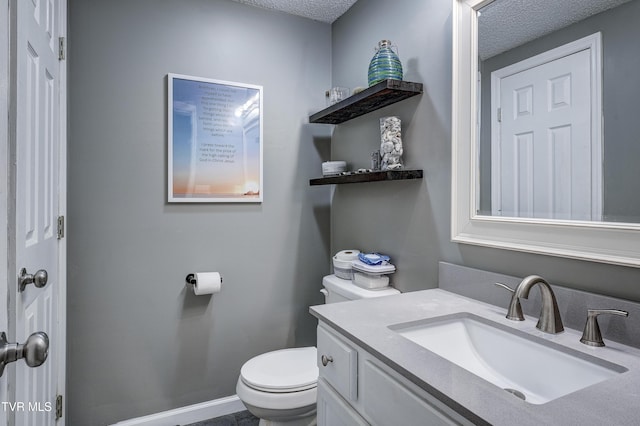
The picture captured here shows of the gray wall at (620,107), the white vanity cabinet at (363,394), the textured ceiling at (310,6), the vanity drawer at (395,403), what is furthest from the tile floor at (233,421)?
the textured ceiling at (310,6)

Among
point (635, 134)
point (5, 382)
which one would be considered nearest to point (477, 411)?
point (635, 134)

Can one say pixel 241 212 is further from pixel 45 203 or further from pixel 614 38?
pixel 614 38

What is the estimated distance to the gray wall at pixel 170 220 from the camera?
176cm

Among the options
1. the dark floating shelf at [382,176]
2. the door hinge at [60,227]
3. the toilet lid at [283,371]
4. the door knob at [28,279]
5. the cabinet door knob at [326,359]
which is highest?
the dark floating shelf at [382,176]

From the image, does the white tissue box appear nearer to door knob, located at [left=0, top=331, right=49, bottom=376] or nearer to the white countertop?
the white countertop

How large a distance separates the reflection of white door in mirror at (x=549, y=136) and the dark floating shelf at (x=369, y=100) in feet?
→ 1.22

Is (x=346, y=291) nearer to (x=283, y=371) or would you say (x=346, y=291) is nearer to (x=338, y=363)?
(x=283, y=371)

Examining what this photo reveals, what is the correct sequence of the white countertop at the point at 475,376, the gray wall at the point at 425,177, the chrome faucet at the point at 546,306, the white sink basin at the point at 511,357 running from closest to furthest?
the white countertop at the point at 475,376, the white sink basin at the point at 511,357, the chrome faucet at the point at 546,306, the gray wall at the point at 425,177

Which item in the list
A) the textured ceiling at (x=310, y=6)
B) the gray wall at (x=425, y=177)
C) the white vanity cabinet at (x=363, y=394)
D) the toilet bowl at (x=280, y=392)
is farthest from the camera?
the textured ceiling at (x=310, y=6)

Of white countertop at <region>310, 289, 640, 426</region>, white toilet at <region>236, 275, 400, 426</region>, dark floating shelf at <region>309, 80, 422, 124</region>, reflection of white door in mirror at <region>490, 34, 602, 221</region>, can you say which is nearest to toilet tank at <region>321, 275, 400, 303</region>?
white toilet at <region>236, 275, 400, 426</region>

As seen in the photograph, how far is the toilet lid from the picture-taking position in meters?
1.55

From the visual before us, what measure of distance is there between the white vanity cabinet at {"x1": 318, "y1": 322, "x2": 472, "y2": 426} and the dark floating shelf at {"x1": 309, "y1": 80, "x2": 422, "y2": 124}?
102 cm

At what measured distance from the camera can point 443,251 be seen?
1.48 meters

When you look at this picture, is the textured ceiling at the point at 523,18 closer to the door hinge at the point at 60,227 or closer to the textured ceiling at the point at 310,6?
the textured ceiling at the point at 310,6
